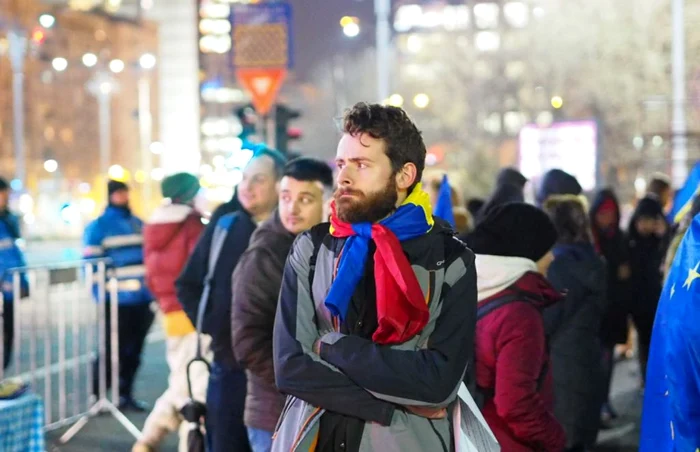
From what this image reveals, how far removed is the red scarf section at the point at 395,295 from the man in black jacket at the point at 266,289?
183 centimetres

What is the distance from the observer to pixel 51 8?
316 ft

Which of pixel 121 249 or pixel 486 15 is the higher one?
pixel 486 15

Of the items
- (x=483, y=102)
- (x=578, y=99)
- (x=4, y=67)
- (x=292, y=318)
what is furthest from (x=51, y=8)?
(x=292, y=318)

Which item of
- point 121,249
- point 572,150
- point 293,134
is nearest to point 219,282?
point 121,249

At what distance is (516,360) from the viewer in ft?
15.3

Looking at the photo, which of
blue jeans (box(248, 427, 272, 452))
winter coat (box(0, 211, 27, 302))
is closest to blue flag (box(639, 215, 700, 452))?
blue jeans (box(248, 427, 272, 452))

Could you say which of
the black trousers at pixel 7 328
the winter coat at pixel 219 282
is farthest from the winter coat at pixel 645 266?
the black trousers at pixel 7 328

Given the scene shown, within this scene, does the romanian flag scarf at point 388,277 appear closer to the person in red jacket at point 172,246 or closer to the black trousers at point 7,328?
the person in red jacket at point 172,246

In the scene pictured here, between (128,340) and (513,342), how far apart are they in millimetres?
7078

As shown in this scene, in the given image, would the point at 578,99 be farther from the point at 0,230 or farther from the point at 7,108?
the point at 7,108

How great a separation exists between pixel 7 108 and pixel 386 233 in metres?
90.4

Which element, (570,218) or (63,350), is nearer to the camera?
(570,218)

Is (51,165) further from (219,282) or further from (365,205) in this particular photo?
(365,205)

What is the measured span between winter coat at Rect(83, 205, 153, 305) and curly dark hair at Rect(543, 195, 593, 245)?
4.49 m
